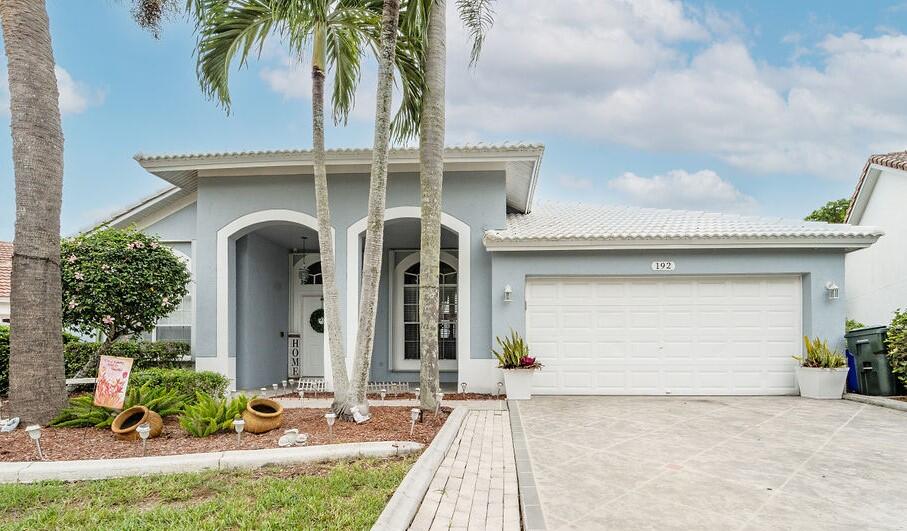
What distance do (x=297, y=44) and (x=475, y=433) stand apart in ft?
19.5

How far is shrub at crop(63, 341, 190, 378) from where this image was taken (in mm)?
10453

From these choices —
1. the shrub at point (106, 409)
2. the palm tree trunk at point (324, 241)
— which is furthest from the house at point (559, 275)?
the shrub at point (106, 409)

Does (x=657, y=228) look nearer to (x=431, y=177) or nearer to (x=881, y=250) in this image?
(x=431, y=177)

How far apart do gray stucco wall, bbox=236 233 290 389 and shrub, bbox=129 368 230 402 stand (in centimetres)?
257

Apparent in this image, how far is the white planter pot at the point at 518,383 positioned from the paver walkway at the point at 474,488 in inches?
105

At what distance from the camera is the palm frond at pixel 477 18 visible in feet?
27.8

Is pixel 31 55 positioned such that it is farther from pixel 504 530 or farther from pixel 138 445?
pixel 504 530

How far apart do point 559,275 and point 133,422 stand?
725cm

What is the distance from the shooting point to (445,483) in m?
4.75

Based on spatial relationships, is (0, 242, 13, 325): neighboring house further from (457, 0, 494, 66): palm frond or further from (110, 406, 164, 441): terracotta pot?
(457, 0, 494, 66): palm frond

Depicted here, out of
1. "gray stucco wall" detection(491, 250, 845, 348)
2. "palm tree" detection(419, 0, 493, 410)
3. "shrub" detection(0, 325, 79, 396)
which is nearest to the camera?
"palm tree" detection(419, 0, 493, 410)

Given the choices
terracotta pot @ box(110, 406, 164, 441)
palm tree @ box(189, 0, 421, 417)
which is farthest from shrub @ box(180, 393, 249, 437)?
palm tree @ box(189, 0, 421, 417)

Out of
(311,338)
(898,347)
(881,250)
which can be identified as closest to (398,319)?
(311,338)

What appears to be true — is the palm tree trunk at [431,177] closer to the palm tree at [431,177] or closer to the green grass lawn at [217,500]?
the palm tree at [431,177]
